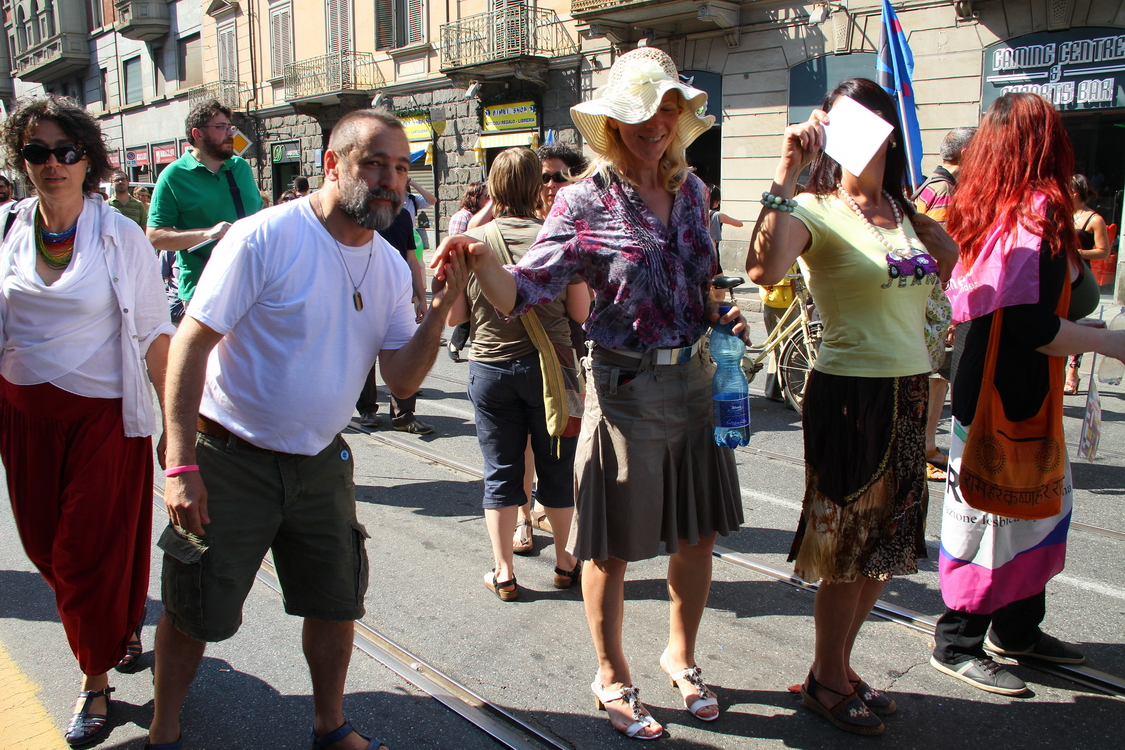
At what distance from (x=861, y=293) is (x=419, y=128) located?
22483 mm

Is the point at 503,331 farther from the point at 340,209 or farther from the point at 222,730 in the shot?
the point at 222,730

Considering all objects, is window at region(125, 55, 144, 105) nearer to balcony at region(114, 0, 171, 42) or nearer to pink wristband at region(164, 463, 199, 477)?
balcony at region(114, 0, 171, 42)

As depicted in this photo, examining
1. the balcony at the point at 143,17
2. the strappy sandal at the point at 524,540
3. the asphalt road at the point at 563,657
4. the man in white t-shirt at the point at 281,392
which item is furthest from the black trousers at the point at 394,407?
the balcony at the point at 143,17

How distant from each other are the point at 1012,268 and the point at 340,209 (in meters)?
2.10

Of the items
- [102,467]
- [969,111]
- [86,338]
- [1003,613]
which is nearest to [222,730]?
[102,467]

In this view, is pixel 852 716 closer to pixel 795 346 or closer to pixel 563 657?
pixel 563 657

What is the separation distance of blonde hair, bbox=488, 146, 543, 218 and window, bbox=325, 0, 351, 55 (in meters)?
23.5

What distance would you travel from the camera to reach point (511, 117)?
822 inches

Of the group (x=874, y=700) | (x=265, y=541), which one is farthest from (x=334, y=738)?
(x=874, y=700)

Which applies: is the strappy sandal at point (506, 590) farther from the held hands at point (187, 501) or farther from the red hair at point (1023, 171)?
the red hair at point (1023, 171)

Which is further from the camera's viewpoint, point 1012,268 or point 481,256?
point 1012,268

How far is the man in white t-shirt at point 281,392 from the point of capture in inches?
86.0

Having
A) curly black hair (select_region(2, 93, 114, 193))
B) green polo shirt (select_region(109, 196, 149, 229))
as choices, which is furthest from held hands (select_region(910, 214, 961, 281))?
green polo shirt (select_region(109, 196, 149, 229))

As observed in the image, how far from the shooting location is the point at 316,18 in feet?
84.0
